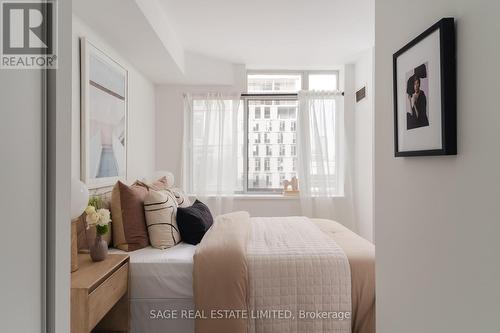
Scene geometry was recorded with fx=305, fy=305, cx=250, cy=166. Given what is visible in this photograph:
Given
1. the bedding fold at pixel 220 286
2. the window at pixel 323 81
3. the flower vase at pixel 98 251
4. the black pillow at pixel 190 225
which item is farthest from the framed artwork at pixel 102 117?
the window at pixel 323 81

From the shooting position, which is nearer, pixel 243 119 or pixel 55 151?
pixel 55 151

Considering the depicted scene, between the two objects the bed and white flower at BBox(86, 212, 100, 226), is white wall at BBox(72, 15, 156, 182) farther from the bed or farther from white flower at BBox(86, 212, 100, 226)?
the bed

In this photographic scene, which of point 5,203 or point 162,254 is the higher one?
point 5,203

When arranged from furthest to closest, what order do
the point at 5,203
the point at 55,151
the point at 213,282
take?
the point at 213,282 → the point at 55,151 → the point at 5,203

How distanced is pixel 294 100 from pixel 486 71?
12.5ft

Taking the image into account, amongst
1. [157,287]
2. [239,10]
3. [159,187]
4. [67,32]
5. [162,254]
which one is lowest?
[157,287]

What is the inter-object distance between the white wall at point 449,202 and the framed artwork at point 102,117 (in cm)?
201

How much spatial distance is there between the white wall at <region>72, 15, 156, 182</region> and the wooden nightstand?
0.74m

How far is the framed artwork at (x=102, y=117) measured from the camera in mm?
2236

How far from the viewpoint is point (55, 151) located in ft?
2.52

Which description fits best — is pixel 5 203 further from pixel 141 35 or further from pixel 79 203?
pixel 141 35

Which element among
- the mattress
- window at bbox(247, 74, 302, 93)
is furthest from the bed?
window at bbox(247, 74, 302, 93)

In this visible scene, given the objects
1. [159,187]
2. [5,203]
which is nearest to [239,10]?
[159,187]

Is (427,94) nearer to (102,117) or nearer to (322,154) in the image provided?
(102,117)
